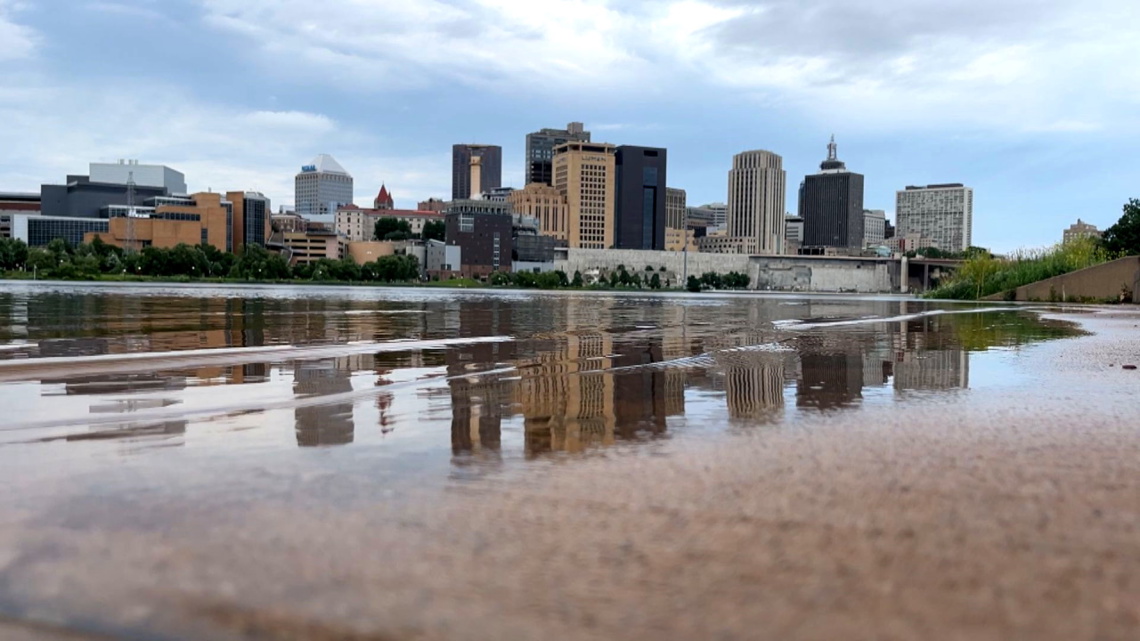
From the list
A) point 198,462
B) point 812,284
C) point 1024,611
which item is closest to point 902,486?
point 1024,611

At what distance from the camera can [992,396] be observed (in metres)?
6.38

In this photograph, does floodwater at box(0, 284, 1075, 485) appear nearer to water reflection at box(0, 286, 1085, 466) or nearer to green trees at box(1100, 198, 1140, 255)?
water reflection at box(0, 286, 1085, 466)

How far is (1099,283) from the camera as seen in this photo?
1353 inches

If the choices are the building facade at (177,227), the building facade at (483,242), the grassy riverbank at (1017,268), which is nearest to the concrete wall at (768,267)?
the building facade at (483,242)

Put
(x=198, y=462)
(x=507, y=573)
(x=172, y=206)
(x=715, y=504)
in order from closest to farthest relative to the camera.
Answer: (x=507, y=573)
(x=715, y=504)
(x=198, y=462)
(x=172, y=206)

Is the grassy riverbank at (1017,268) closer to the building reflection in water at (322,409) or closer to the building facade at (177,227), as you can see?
the building reflection in water at (322,409)

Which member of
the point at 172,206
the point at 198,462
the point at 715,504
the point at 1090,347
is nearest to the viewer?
the point at 715,504

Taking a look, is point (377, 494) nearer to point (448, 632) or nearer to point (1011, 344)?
point (448, 632)

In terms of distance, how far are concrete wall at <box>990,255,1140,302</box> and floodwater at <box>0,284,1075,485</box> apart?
25.4 meters

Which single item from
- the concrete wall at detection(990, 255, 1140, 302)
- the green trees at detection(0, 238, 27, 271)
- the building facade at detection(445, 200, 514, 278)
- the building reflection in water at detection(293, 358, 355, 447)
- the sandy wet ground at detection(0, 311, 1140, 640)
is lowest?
the sandy wet ground at detection(0, 311, 1140, 640)

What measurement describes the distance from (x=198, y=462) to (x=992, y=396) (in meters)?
5.40

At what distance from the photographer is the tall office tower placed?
17475 centimetres

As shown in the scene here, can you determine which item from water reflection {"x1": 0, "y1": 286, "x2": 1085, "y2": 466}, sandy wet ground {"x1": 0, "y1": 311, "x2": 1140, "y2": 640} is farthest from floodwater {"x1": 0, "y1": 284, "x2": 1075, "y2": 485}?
sandy wet ground {"x1": 0, "y1": 311, "x2": 1140, "y2": 640}

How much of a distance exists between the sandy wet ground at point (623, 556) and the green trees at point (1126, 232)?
68205 millimetres
